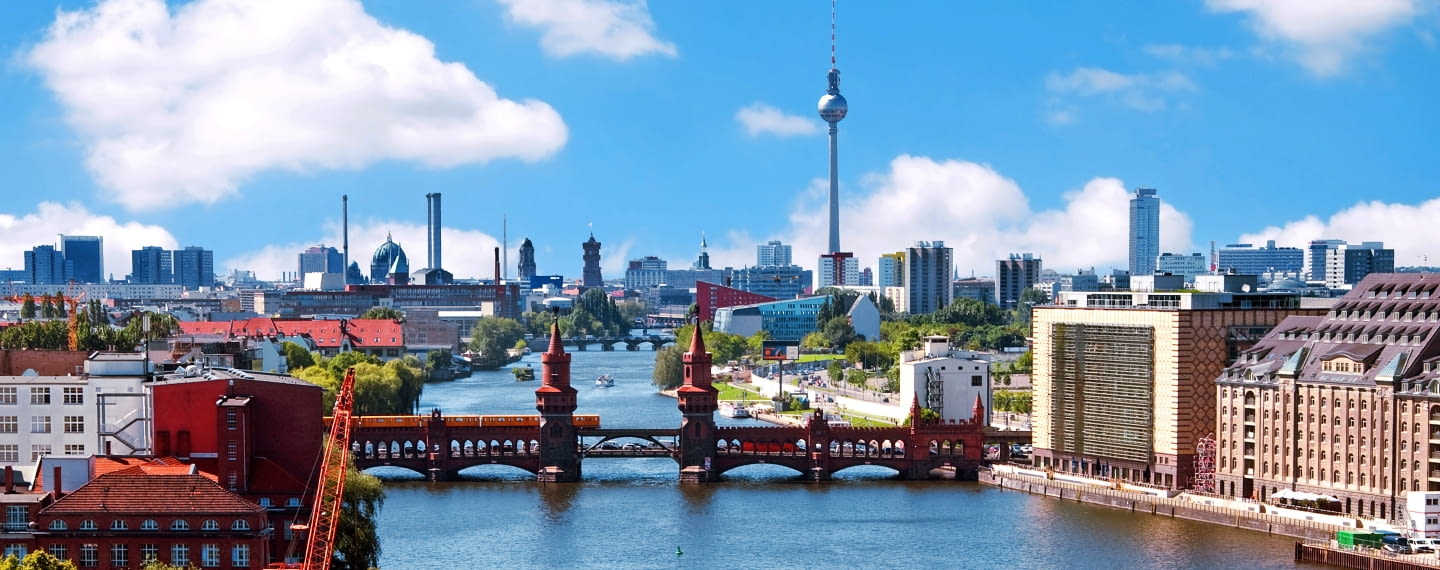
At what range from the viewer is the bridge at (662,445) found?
116188mm

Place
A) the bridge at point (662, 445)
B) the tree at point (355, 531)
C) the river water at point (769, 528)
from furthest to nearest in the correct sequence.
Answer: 1. the bridge at point (662, 445)
2. the river water at point (769, 528)
3. the tree at point (355, 531)

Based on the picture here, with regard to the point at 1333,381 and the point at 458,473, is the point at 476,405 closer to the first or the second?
the point at 458,473

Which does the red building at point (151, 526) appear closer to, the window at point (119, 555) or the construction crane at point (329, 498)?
the window at point (119, 555)

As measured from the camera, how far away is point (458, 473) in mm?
117812

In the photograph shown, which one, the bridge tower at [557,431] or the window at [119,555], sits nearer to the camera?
the window at [119,555]

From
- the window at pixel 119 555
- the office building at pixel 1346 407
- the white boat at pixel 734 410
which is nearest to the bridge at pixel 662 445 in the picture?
the office building at pixel 1346 407

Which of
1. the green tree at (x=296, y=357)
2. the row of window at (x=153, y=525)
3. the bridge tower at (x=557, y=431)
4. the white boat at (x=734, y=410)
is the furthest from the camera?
the white boat at (x=734, y=410)

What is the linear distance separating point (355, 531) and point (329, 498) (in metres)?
3.10

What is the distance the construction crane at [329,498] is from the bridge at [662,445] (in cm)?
4134

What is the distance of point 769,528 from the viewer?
314 ft

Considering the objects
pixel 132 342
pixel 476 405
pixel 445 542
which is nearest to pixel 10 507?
→ pixel 445 542

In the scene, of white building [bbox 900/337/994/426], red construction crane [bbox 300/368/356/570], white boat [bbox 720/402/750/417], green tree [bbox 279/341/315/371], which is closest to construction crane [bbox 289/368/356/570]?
red construction crane [bbox 300/368/356/570]

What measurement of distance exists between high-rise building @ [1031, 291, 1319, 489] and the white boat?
52783mm

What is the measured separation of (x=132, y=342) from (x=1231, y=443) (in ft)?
226
